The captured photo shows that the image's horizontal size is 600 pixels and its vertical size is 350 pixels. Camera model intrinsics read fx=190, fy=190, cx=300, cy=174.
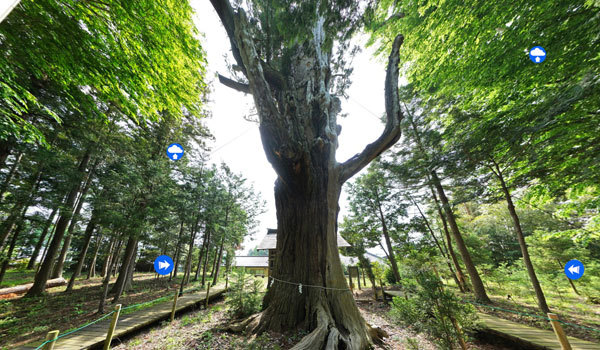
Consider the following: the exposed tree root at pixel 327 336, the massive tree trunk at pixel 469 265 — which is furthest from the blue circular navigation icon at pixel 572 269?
the exposed tree root at pixel 327 336

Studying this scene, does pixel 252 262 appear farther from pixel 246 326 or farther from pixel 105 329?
pixel 246 326

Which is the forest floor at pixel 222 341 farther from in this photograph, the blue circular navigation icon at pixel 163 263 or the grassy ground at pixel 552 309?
the grassy ground at pixel 552 309

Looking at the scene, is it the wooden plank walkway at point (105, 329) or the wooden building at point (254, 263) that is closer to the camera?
the wooden plank walkway at point (105, 329)

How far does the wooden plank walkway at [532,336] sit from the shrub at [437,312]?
2436 mm

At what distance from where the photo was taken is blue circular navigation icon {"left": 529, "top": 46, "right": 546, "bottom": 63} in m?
3.36

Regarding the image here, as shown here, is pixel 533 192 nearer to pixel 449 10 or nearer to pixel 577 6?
pixel 577 6

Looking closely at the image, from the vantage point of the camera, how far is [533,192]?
5984 mm

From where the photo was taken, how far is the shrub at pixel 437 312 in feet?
9.62

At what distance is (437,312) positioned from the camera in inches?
122

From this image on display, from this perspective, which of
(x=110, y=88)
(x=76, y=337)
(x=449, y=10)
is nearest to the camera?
(x=110, y=88)

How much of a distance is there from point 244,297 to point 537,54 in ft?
26.5

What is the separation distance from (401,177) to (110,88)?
37.0 ft

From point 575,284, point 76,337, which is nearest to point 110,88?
point 76,337

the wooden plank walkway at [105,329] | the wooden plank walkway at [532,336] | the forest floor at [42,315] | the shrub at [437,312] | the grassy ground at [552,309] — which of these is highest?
the shrub at [437,312]
